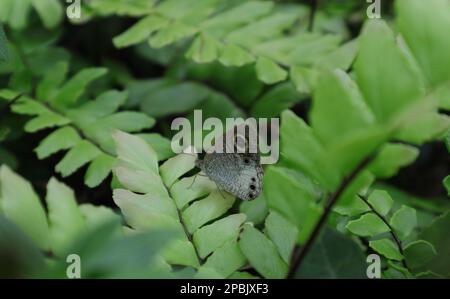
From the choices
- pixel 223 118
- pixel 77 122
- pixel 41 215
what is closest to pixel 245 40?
pixel 223 118

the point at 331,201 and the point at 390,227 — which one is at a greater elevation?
the point at 331,201

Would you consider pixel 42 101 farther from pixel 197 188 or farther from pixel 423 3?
pixel 423 3

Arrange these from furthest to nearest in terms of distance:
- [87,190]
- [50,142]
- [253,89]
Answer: [253,89], [87,190], [50,142]

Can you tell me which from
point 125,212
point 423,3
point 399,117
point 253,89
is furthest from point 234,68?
point 399,117

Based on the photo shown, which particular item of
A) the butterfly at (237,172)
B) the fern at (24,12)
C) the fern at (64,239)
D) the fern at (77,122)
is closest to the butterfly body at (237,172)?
the butterfly at (237,172)

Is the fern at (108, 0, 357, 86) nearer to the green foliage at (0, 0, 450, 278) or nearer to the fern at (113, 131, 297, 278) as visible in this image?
the green foliage at (0, 0, 450, 278)

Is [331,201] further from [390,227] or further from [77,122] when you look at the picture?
[77,122]

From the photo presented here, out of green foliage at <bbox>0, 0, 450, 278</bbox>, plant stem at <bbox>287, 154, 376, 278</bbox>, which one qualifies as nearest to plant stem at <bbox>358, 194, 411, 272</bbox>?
green foliage at <bbox>0, 0, 450, 278</bbox>
